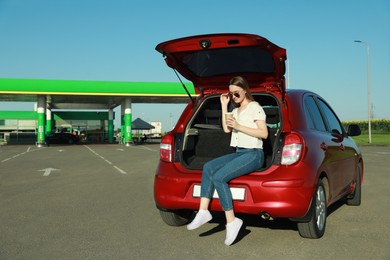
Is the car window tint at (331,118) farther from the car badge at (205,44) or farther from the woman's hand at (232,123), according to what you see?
the car badge at (205,44)

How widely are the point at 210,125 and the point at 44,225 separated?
7.54 feet

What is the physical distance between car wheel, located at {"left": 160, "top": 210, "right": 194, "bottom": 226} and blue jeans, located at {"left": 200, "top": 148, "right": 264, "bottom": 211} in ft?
2.68

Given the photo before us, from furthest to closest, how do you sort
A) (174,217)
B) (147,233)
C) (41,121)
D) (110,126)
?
(110,126) < (41,121) < (174,217) < (147,233)

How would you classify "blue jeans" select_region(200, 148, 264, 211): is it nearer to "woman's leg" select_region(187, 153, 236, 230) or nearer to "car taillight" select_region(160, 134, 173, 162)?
"woman's leg" select_region(187, 153, 236, 230)

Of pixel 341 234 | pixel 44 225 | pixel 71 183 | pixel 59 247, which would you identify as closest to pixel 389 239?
pixel 341 234

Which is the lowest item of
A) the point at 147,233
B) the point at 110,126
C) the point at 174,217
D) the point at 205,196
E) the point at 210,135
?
the point at 147,233

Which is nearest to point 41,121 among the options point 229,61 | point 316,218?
point 229,61

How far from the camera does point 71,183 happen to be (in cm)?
934

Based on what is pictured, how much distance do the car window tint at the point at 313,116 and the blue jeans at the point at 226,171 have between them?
2.66 ft

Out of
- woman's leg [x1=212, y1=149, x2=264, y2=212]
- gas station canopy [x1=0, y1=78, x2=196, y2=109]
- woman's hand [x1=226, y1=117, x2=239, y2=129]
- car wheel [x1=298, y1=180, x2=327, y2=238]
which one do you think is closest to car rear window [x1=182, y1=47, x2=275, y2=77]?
woman's hand [x1=226, y1=117, x2=239, y2=129]

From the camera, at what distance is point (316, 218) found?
166 inches

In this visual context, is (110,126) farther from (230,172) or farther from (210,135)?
(230,172)

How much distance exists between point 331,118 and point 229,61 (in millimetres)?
1924

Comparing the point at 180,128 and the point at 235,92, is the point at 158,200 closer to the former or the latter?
the point at 180,128
